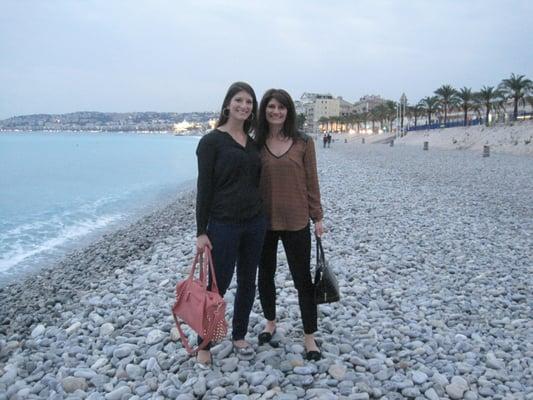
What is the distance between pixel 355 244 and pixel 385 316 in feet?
10.8

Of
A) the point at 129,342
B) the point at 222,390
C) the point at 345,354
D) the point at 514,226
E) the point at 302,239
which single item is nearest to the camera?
the point at 222,390

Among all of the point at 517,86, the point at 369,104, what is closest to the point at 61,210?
the point at 517,86

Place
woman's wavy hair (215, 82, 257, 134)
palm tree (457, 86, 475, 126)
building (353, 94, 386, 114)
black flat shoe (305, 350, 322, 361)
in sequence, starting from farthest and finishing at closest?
building (353, 94, 386, 114), palm tree (457, 86, 475, 126), black flat shoe (305, 350, 322, 361), woman's wavy hair (215, 82, 257, 134)

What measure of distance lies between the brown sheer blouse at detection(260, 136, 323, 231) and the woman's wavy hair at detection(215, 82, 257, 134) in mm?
197

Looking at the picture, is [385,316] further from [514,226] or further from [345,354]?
[514,226]

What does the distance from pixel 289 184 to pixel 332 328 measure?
5.62 feet

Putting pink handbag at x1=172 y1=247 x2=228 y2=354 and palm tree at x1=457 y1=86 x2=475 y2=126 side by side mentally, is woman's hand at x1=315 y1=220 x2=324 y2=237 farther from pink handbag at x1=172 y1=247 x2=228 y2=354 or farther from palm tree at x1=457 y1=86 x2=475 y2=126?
palm tree at x1=457 y1=86 x2=475 y2=126

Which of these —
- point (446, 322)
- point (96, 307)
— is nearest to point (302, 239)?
point (446, 322)

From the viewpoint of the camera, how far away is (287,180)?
11.3ft

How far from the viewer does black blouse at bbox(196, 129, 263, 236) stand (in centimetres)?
322

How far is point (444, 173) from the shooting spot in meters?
21.4

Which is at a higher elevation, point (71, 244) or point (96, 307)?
point (96, 307)

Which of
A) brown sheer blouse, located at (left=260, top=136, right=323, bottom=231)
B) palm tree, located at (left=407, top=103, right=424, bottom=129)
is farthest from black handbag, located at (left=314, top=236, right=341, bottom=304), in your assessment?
palm tree, located at (left=407, top=103, right=424, bottom=129)

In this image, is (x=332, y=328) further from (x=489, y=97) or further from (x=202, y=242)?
(x=489, y=97)
